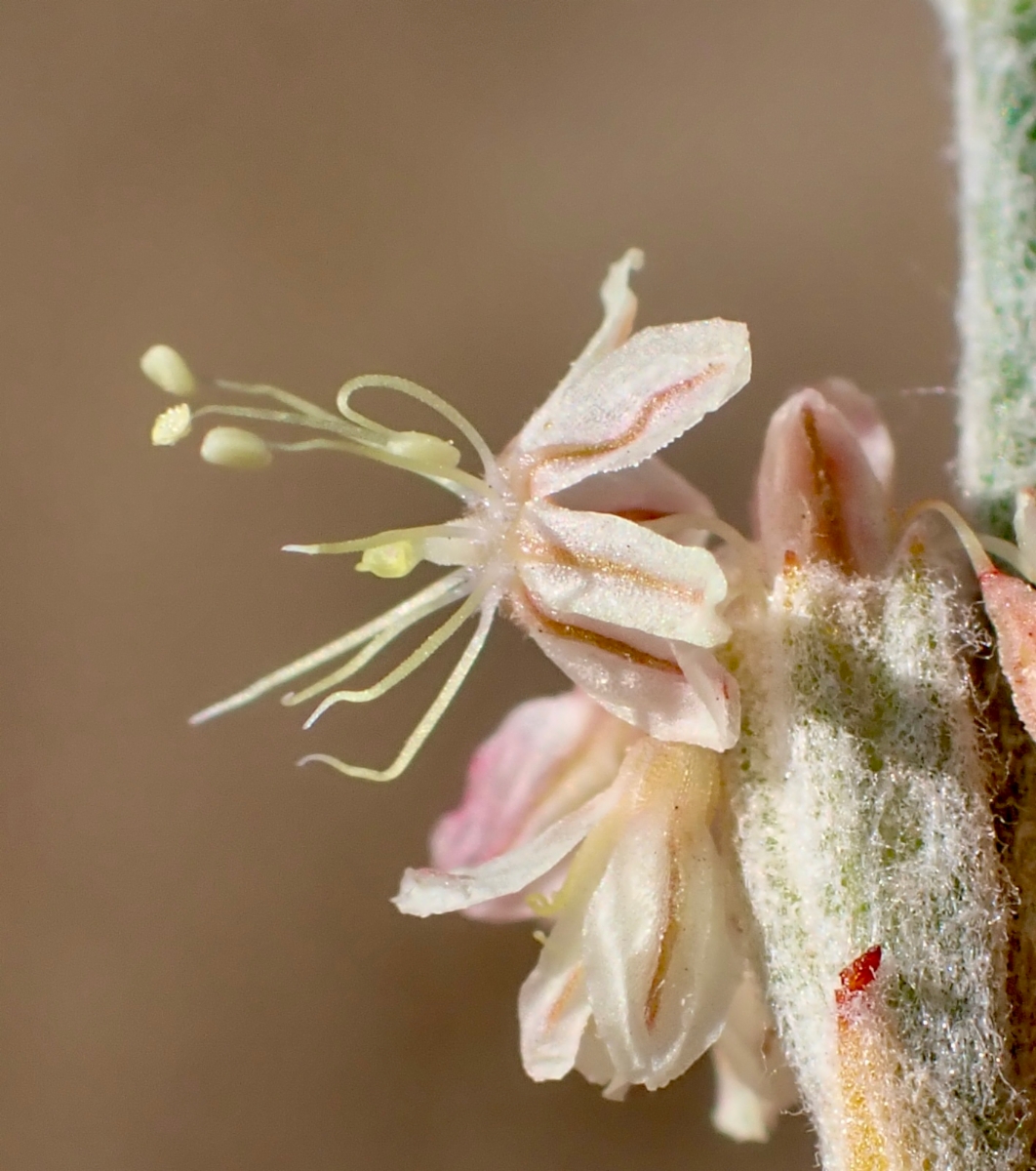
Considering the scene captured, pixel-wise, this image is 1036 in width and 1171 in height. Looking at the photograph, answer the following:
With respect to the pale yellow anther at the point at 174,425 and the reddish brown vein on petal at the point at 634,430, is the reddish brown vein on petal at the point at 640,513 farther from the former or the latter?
the pale yellow anther at the point at 174,425

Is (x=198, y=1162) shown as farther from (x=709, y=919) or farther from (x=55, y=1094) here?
(x=709, y=919)

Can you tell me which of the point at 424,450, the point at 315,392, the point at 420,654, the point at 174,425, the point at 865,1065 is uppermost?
the point at 315,392

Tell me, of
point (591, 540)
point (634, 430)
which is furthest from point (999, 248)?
point (591, 540)

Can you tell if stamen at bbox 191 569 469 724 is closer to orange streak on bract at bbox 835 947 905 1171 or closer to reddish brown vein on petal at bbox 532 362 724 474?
reddish brown vein on petal at bbox 532 362 724 474

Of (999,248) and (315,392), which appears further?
(315,392)

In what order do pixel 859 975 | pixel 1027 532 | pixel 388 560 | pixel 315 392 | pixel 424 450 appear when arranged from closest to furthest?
1. pixel 859 975
2. pixel 1027 532
3. pixel 388 560
4. pixel 424 450
5. pixel 315 392

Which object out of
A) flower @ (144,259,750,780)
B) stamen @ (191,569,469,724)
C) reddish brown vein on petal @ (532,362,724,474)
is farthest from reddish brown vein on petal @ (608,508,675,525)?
stamen @ (191,569,469,724)

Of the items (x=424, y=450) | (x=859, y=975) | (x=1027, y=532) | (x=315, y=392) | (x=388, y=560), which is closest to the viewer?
(x=859, y=975)

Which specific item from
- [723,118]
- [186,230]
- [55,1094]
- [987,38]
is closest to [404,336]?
[186,230]

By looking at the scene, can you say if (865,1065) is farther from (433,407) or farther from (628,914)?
(433,407)
